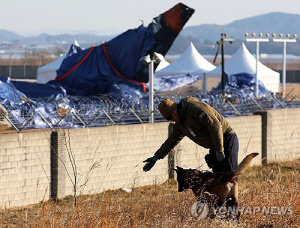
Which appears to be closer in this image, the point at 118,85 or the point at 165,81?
the point at 118,85

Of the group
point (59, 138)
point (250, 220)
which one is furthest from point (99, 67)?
point (250, 220)

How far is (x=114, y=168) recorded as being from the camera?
46.3ft

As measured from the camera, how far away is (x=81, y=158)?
1348 centimetres

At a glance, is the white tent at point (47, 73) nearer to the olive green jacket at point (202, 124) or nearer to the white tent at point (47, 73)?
the white tent at point (47, 73)

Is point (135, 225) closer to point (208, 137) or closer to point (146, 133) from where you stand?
point (208, 137)

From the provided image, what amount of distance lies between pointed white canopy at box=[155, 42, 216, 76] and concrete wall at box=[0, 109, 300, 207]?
22.6 metres

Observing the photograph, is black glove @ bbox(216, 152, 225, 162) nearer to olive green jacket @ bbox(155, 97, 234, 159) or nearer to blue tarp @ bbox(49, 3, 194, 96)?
olive green jacket @ bbox(155, 97, 234, 159)

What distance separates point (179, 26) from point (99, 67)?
3901mm

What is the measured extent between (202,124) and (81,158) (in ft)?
18.6

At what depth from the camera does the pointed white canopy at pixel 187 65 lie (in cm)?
3978

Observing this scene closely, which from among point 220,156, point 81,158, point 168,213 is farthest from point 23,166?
point 220,156

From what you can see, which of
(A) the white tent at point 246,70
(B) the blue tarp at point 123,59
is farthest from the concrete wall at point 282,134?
(A) the white tent at point 246,70

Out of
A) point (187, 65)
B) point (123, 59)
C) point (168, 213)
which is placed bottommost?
point (168, 213)

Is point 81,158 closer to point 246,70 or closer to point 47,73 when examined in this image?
point 246,70
